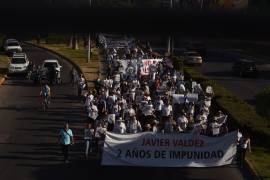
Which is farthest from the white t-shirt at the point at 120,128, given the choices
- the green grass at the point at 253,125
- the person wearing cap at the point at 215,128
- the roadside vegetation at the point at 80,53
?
the roadside vegetation at the point at 80,53

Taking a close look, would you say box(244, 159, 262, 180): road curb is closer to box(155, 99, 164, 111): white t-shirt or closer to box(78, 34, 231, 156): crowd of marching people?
box(78, 34, 231, 156): crowd of marching people

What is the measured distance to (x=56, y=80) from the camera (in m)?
37.8

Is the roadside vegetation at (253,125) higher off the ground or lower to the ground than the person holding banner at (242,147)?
lower

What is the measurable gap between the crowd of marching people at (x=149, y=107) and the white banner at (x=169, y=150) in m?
0.82

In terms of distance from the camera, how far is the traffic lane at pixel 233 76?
37.3m

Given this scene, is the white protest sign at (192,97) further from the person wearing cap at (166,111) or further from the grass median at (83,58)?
the grass median at (83,58)

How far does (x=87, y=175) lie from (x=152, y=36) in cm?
1358

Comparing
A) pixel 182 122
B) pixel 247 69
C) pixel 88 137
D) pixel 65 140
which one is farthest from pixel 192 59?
pixel 65 140

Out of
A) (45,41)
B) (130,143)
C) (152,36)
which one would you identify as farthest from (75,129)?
(45,41)

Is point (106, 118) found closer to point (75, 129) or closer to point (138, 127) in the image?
point (138, 127)

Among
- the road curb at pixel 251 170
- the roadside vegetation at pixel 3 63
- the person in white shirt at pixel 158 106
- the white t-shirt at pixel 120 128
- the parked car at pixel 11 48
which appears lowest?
the roadside vegetation at pixel 3 63

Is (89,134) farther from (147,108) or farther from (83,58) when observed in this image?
(83,58)

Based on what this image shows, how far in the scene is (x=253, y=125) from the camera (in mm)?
21531

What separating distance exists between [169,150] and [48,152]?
13.8 feet
